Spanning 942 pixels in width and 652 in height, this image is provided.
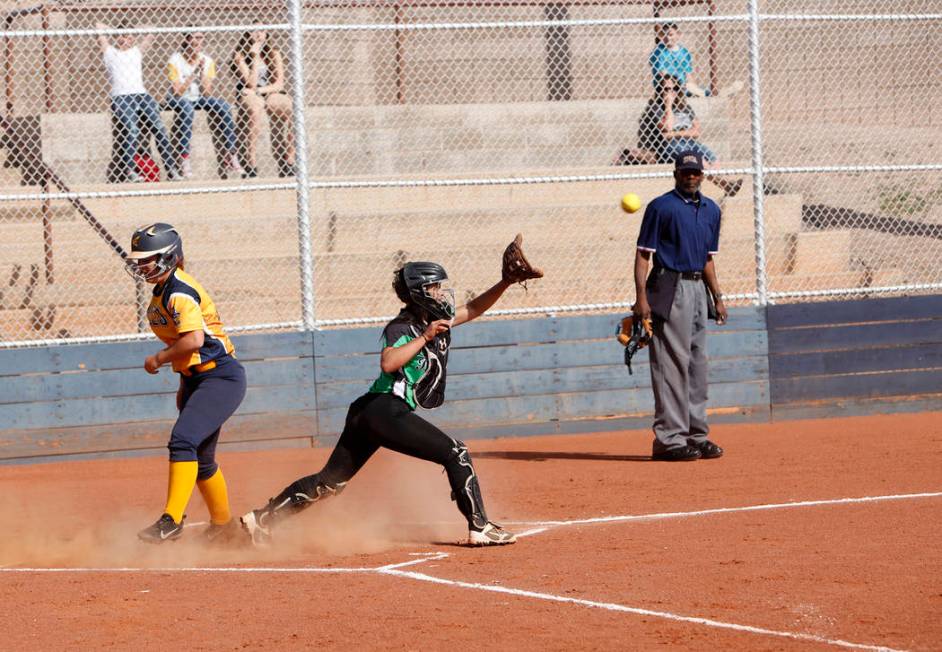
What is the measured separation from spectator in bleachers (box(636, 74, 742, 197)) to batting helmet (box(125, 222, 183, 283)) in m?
8.01

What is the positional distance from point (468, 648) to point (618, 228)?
35.4 feet

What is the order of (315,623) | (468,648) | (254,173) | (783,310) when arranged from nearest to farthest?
(468,648) → (315,623) → (783,310) → (254,173)

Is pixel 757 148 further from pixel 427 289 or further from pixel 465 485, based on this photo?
pixel 465 485

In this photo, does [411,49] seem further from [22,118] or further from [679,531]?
[679,531]

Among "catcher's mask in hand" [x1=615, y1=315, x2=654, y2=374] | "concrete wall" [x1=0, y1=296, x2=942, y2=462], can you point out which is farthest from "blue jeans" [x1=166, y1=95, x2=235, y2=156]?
"catcher's mask in hand" [x1=615, y1=315, x2=654, y2=374]

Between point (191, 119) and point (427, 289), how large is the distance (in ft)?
27.9

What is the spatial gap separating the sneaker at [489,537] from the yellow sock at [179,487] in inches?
61.3

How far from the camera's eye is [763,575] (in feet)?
21.0

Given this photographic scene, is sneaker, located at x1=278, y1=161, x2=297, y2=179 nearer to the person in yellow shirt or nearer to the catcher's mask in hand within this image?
the catcher's mask in hand

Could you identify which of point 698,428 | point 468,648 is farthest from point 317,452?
point 468,648

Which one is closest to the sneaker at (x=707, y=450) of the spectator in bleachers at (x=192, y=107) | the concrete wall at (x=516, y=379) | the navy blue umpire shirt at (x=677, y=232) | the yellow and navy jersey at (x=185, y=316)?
the navy blue umpire shirt at (x=677, y=232)

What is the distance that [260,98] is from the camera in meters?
15.2

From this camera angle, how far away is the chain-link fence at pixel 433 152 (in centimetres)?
1365

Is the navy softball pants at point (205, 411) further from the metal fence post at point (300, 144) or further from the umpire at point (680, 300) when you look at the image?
the metal fence post at point (300, 144)
